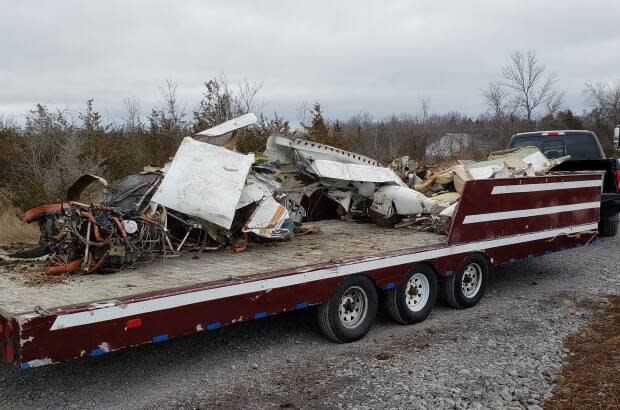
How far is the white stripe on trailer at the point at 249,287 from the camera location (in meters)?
3.64

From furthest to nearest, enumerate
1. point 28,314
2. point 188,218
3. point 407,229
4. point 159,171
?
point 407,229
point 159,171
point 188,218
point 28,314

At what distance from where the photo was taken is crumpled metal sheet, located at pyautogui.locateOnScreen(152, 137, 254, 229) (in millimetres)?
5414

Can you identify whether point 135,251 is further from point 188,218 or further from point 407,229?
point 407,229

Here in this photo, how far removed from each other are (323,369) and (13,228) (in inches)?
284

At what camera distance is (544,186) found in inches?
289

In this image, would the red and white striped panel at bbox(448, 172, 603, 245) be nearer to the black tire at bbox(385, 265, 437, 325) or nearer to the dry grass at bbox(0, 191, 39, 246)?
the black tire at bbox(385, 265, 437, 325)

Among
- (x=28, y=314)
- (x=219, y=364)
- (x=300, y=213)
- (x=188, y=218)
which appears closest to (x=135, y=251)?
(x=188, y=218)

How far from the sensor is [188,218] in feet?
18.4

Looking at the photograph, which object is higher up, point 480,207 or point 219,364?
point 480,207

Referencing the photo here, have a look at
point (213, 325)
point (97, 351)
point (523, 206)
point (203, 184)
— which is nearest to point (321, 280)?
point (213, 325)

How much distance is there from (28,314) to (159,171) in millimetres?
3051

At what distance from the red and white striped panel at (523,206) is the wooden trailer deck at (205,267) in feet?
1.57

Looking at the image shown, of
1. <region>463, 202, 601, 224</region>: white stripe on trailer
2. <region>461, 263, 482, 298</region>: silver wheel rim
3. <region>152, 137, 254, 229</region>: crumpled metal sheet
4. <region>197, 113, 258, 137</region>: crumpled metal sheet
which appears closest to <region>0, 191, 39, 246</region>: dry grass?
<region>197, 113, 258, 137</region>: crumpled metal sheet

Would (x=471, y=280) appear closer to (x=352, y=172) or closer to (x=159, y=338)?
(x=352, y=172)
